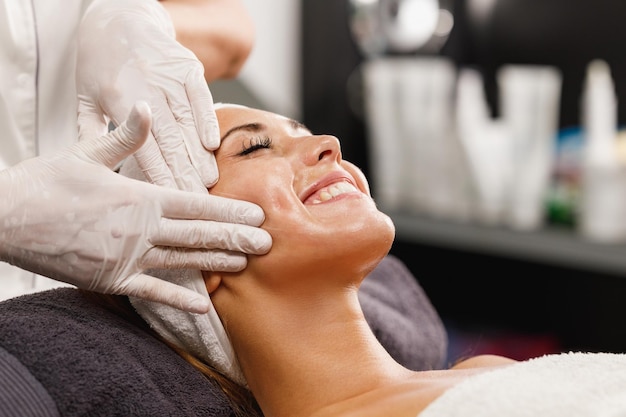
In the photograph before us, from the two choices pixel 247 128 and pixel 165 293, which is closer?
pixel 165 293

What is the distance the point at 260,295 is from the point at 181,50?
1.27 feet

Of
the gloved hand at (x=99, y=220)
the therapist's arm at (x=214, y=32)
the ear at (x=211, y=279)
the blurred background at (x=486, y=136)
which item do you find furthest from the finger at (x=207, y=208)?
the blurred background at (x=486, y=136)

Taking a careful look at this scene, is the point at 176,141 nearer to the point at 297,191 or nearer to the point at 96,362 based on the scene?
the point at 297,191

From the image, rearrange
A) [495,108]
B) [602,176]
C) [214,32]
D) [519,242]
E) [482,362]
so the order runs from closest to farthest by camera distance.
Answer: [482,362], [214,32], [602,176], [519,242], [495,108]

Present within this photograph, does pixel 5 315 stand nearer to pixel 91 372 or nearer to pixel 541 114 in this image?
pixel 91 372

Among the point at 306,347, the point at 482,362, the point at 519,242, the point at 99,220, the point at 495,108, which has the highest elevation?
the point at 99,220

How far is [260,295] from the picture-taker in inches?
44.7

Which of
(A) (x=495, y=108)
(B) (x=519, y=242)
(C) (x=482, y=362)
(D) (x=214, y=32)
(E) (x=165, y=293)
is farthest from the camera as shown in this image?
(A) (x=495, y=108)

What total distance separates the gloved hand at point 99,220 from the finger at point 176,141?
8 cm

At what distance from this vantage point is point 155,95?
115 cm

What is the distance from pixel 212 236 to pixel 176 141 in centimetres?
16

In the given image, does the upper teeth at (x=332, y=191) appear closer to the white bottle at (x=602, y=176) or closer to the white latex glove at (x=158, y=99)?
the white latex glove at (x=158, y=99)

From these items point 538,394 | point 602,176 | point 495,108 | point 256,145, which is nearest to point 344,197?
point 256,145

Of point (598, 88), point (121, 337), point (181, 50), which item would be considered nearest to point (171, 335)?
point (121, 337)
